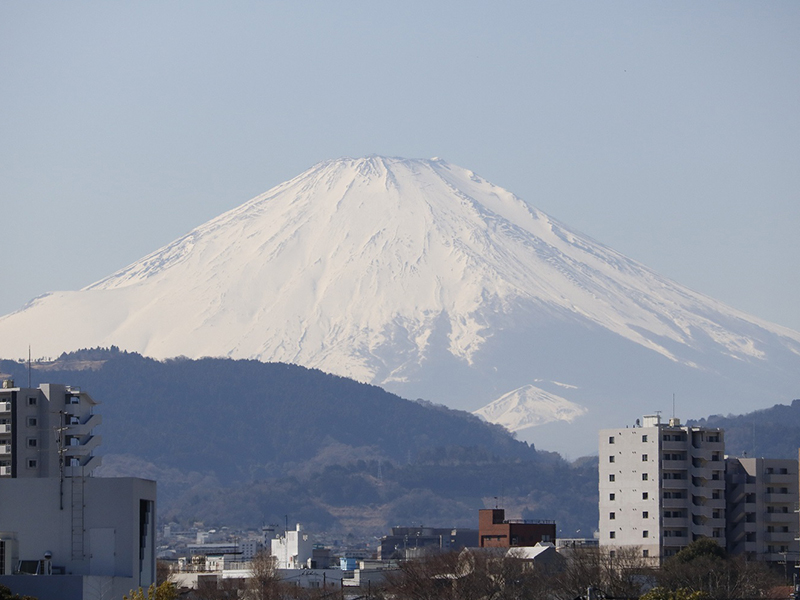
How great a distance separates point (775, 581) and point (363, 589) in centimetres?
2389

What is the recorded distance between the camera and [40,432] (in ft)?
422

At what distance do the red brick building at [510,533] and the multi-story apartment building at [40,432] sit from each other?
39.2 metres

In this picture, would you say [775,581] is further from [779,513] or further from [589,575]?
→ [779,513]

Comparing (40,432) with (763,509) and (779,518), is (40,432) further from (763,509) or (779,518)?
(779,518)

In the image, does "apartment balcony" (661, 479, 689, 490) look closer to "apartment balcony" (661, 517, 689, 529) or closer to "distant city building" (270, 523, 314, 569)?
"apartment balcony" (661, 517, 689, 529)

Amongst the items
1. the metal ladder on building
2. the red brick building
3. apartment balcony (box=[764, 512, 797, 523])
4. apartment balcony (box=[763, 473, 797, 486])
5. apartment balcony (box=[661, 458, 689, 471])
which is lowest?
the red brick building

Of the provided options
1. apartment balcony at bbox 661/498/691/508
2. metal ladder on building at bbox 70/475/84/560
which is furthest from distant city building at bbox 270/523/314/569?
metal ladder on building at bbox 70/475/84/560

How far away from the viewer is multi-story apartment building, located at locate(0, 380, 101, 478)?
124750mm

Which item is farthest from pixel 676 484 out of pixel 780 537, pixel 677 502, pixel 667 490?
pixel 780 537

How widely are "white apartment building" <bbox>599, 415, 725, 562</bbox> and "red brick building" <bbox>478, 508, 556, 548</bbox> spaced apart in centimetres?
1684

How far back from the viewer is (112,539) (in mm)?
63500

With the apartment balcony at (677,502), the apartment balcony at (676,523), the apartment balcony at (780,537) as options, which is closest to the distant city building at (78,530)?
the apartment balcony at (676,523)

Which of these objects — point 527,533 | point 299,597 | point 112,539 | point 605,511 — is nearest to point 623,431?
point 605,511

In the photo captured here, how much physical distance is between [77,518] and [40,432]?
6643 cm
